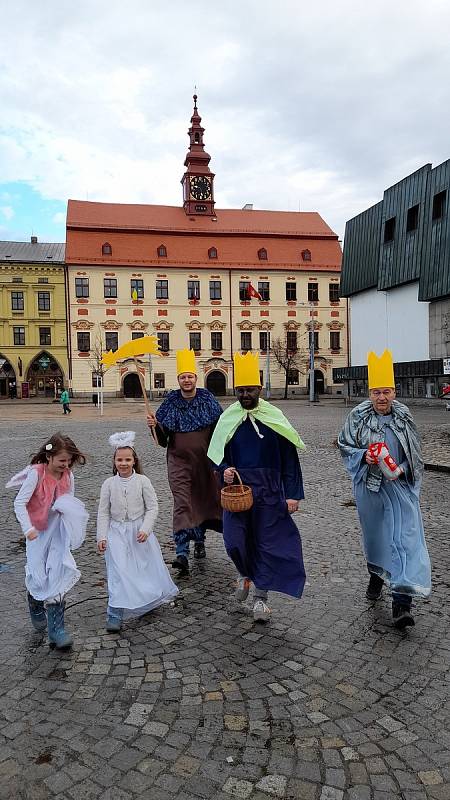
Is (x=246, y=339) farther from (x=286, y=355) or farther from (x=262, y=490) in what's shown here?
(x=262, y=490)

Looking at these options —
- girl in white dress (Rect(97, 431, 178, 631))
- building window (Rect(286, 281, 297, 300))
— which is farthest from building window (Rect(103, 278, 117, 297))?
girl in white dress (Rect(97, 431, 178, 631))

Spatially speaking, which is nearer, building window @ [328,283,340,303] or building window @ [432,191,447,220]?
building window @ [432,191,447,220]

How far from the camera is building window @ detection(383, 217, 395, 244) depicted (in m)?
36.8

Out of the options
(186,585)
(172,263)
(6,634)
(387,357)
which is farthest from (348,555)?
(172,263)

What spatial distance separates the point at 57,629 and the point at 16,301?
58.1 m

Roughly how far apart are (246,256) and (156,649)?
56182 mm

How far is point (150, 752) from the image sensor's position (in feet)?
9.27

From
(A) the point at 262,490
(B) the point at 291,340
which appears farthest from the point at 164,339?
(A) the point at 262,490

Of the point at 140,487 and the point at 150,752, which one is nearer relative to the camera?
the point at 150,752

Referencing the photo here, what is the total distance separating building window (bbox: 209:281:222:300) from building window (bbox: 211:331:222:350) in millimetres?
3311

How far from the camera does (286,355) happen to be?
187ft

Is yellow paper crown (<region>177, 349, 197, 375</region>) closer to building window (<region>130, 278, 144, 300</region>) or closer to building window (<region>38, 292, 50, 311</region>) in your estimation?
building window (<region>130, 278, 144, 300</region>)

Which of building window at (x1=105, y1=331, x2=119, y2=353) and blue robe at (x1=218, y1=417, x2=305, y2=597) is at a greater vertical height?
building window at (x1=105, y1=331, x2=119, y2=353)

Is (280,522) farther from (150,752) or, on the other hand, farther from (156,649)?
(150,752)
